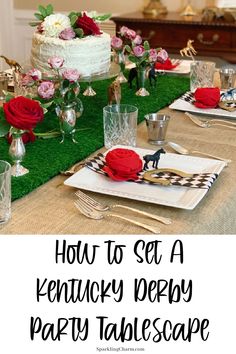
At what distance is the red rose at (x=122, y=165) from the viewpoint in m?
1.13

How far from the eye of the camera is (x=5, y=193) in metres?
1.01

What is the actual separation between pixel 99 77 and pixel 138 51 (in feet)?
0.61

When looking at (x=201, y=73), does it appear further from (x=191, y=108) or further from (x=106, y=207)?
(x=106, y=207)

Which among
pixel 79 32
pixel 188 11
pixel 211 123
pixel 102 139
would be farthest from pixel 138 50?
pixel 188 11

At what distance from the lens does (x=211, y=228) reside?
1047mm

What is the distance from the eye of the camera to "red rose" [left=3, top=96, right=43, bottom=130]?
45.2 inches

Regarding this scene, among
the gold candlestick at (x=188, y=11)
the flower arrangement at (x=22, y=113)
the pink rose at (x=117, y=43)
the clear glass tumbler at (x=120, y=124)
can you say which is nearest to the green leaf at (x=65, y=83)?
the clear glass tumbler at (x=120, y=124)

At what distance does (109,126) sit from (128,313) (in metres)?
0.59

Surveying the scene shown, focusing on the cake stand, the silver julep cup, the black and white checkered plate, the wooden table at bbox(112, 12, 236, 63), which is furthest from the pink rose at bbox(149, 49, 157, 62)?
the wooden table at bbox(112, 12, 236, 63)

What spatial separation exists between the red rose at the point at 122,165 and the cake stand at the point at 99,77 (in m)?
0.59

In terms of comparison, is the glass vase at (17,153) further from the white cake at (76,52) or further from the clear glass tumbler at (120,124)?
the white cake at (76,52)

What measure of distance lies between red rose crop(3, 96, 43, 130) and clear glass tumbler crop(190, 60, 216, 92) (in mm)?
877

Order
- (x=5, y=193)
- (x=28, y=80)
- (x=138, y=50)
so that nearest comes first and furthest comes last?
1. (x=5, y=193)
2. (x=28, y=80)
3. (x=138, y=50)

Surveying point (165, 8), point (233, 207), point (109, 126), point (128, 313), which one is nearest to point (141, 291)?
point (128, 313)
